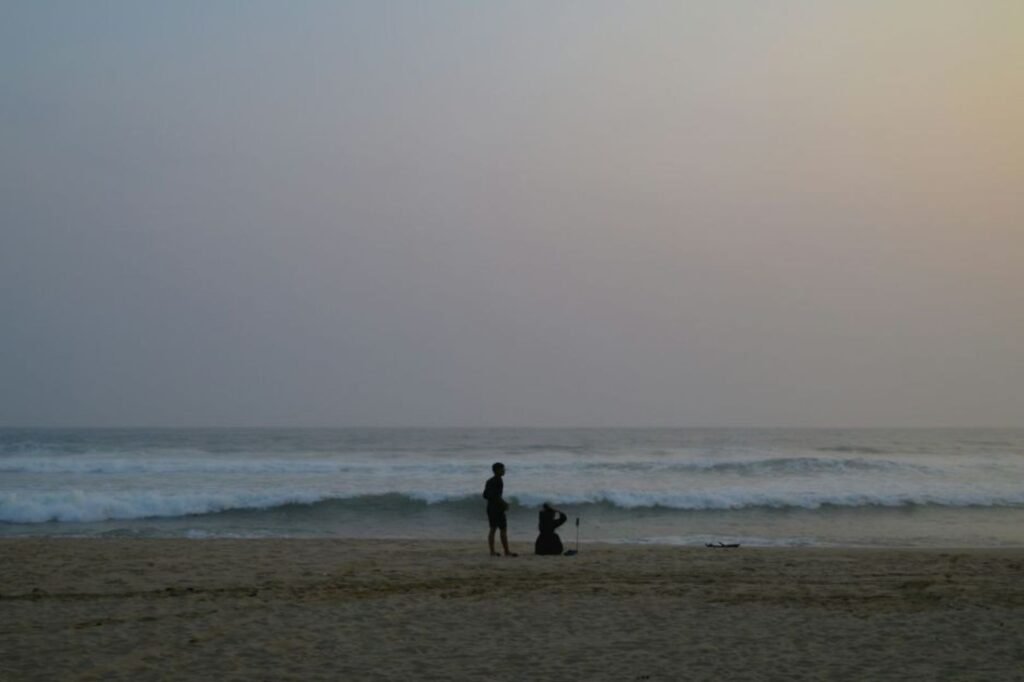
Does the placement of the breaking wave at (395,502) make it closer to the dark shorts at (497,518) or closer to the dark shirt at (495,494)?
the dark shorts at (497,518)

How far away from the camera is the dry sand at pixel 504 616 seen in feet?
23.4

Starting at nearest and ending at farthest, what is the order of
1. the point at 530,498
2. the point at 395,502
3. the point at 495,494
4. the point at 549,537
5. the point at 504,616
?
the point at 504,616
the point at 495,494
the point at 549,537
the point at 395,502
the point at 530,498

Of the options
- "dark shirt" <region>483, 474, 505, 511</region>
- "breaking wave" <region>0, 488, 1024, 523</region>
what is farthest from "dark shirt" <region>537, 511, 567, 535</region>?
"breaking wave" <region>0, 488, 1024, 523</region>

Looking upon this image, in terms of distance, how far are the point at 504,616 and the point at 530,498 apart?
16.3 meters

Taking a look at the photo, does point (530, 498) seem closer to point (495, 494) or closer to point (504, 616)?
point (495, 494)

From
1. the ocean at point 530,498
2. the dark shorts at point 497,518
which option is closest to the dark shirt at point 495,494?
the dark shorts at point 497,518

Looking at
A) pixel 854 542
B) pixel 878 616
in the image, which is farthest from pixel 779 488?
pixel 878 616

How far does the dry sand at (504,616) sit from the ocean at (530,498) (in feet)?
17.1

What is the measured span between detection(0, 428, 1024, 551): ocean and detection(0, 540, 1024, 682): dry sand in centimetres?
522

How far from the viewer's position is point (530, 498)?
2544cm

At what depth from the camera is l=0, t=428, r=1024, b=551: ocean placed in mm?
19812

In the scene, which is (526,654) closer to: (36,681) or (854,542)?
(36,681)

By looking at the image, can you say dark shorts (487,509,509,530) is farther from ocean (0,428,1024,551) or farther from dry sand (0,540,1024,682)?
ocean (0,428,1024,551)

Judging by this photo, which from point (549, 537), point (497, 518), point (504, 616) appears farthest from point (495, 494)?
point (504, 616)
